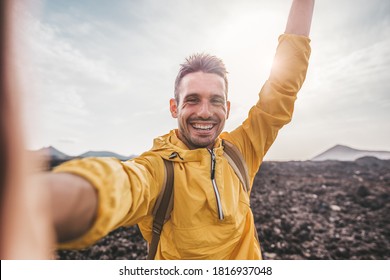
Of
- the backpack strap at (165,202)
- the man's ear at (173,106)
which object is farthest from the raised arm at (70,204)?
the man's ear at (173,106)

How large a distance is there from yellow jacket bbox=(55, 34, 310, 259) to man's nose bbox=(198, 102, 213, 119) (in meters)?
0.21

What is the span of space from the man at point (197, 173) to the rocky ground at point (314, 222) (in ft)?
10.0

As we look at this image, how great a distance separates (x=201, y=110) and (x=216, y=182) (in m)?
0.48

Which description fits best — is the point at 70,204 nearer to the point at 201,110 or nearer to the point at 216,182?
the point at 216,182

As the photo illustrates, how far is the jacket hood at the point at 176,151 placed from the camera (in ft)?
4.61

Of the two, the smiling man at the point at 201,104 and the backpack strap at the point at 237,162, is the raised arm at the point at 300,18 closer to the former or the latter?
the smiling man at the point at 201,104

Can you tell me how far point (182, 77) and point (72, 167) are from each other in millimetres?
1226

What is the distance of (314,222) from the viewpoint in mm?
5309

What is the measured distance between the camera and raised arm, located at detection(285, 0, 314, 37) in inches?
69.6

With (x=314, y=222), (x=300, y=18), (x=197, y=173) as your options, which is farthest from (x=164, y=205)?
(x=314, y=222)

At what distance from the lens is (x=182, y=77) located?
1.75m

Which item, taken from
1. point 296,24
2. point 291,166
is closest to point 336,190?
point 291,166

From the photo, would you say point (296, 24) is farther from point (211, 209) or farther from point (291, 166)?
point (291, 166)

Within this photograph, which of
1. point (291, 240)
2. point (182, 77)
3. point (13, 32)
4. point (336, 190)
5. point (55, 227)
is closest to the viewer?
point (13, 32)
